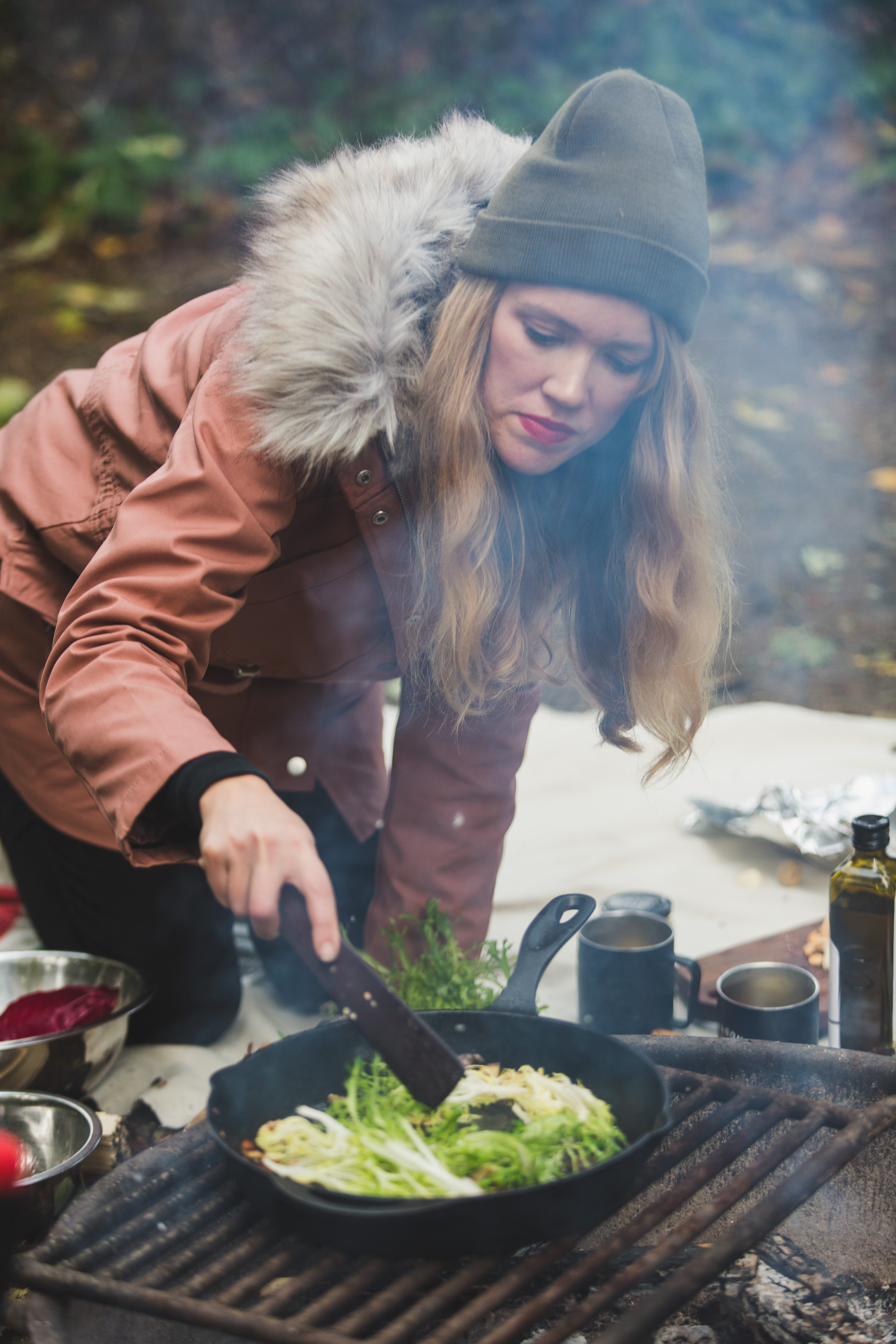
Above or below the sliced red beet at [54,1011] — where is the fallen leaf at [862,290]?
above

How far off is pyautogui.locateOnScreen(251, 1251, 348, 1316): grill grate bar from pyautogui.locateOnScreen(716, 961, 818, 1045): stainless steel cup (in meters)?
0.88

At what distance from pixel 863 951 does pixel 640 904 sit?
1.95 ft

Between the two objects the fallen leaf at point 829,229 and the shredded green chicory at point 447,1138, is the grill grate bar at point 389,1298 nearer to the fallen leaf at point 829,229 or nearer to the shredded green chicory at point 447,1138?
the shredded green chicory at point 447,1138

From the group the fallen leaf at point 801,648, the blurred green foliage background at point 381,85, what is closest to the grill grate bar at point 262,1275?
the fallen leaf at point 801,648

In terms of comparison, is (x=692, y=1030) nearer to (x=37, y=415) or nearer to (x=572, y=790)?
(x=572, y=790)

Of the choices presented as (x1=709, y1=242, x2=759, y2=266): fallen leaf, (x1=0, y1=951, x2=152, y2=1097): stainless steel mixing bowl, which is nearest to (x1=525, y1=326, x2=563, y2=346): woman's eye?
(x1=0, y1=951, x2=152, y2=1097): stainless steel mixing bowl

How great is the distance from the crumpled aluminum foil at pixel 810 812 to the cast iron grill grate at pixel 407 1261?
53.6 inches

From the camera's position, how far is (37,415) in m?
2.30

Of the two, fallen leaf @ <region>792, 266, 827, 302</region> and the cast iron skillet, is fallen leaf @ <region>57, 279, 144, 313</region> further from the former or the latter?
the cast iron skillet

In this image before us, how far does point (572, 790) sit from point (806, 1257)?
6.82ft

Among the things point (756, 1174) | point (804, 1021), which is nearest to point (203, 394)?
point (756, 1174)

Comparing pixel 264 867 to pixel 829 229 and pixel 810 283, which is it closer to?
pixel 810 283

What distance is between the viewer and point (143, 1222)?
137cm

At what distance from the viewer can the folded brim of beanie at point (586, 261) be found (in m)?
1.71
